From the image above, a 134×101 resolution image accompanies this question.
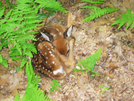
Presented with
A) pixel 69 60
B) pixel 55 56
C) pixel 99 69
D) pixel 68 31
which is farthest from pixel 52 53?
pixel 99 69

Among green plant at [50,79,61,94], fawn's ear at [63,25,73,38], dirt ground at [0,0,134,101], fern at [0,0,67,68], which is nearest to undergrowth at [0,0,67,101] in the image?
fern at [0,0,67,68]

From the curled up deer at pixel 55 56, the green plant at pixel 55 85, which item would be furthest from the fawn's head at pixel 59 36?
the green plant at pixel 55 85

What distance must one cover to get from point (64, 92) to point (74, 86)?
38 centimetres

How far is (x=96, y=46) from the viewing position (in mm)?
3436

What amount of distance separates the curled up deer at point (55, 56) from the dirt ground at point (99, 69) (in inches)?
9.0

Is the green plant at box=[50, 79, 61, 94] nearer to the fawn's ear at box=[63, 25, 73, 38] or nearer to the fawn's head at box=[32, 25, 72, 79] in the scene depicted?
Result: the fawn's head at box=[32, 25, 72, 79]

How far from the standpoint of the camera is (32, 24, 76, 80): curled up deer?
3479 mm

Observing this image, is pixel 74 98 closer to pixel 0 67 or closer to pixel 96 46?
pixel 96 46

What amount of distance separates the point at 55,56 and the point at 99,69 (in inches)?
60.3

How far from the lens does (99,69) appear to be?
324cm

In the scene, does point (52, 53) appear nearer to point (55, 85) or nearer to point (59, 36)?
point (59, 36)

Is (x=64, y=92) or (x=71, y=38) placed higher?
(x=71, y=38)

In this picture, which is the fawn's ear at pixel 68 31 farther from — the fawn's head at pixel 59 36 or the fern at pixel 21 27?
the fern at pixel 21 27

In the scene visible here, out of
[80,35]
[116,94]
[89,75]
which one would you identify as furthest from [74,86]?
[80,35]
